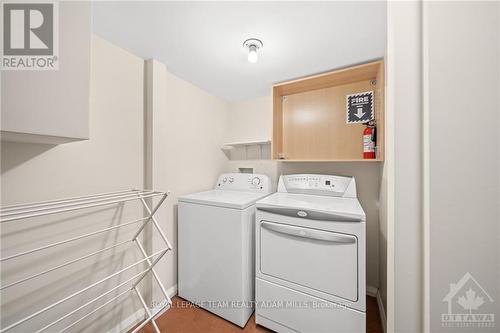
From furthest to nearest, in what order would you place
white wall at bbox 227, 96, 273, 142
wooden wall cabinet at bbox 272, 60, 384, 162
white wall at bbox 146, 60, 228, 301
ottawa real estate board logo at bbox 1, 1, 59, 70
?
white wall at bbox 227, 96, 273, 142, wooden wall cabinet at bbox 272, 60, 384, 162, white wall at bbox 146, 60, 228, 301, ottawa real estate board logo at bbox 1, 1, 59, 70

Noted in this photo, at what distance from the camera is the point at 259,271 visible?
1395mm

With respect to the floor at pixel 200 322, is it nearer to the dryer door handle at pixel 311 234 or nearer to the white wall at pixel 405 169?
the dryer door handle at pixel 311 234

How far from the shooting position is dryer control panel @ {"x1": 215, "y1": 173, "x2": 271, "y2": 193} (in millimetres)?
1956

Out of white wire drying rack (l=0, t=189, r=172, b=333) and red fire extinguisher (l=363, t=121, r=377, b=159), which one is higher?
red fire extinguisher (l=363, t=121, r=377, b=159)

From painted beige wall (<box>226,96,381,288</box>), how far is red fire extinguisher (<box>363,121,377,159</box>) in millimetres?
224

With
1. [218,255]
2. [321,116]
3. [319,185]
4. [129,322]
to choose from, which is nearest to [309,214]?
[319,185]

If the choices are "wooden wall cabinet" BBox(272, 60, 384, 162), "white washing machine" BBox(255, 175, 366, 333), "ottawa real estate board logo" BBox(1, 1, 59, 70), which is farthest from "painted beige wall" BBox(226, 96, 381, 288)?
"ottawa real estate board logo" BBox(1, 1, 59, 70)

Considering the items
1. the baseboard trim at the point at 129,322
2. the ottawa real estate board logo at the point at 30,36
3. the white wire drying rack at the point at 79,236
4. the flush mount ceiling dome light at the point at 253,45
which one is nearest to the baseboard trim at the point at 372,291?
the white wire drying rack at the point at 79,236

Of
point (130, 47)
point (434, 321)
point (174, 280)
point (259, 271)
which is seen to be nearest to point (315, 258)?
point (259, 271)

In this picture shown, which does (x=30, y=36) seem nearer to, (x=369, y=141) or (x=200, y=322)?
(x=200, y=322)

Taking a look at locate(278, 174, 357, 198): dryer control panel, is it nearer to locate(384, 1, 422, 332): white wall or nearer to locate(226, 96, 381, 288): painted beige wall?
locate(226, 96, 381, 288): painted beige wall

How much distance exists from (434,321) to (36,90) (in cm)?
153

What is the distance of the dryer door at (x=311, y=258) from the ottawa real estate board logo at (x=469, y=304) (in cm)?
58

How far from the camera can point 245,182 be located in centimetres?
207
